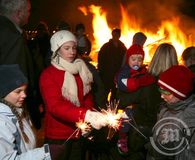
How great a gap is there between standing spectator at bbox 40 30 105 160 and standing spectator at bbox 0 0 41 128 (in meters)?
0.33

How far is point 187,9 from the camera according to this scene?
20406 millimetres

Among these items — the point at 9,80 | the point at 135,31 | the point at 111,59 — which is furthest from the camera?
the point at 135,31

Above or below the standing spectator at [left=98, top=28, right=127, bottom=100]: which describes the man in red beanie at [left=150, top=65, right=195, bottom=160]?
below

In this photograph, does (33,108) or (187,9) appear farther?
(187,9)

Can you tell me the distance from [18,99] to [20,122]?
224 millimetres

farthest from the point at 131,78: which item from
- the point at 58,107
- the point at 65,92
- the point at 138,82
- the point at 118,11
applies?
the point at 118,11

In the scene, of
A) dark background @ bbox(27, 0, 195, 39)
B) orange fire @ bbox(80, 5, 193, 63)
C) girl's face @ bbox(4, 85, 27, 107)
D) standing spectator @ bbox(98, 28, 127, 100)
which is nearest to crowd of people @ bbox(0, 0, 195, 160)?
girl's face @ bbox(4, 85, 27, 107)

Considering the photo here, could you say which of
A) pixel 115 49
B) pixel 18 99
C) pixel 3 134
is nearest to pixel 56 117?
pixel 18 99

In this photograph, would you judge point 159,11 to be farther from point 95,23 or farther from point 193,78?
point 193,78

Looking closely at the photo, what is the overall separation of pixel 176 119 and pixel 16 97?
5.36 feet

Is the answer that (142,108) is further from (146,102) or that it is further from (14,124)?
(14,124)

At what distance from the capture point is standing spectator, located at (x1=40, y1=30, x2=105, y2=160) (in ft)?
16.2

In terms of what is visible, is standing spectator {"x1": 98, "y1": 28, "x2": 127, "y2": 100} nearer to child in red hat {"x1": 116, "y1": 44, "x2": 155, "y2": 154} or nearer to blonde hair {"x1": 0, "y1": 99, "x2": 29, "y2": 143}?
child in red hat {"x1": 116, "y1": 44, "x2": 155, "y2": 154}

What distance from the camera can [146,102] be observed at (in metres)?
5.87
